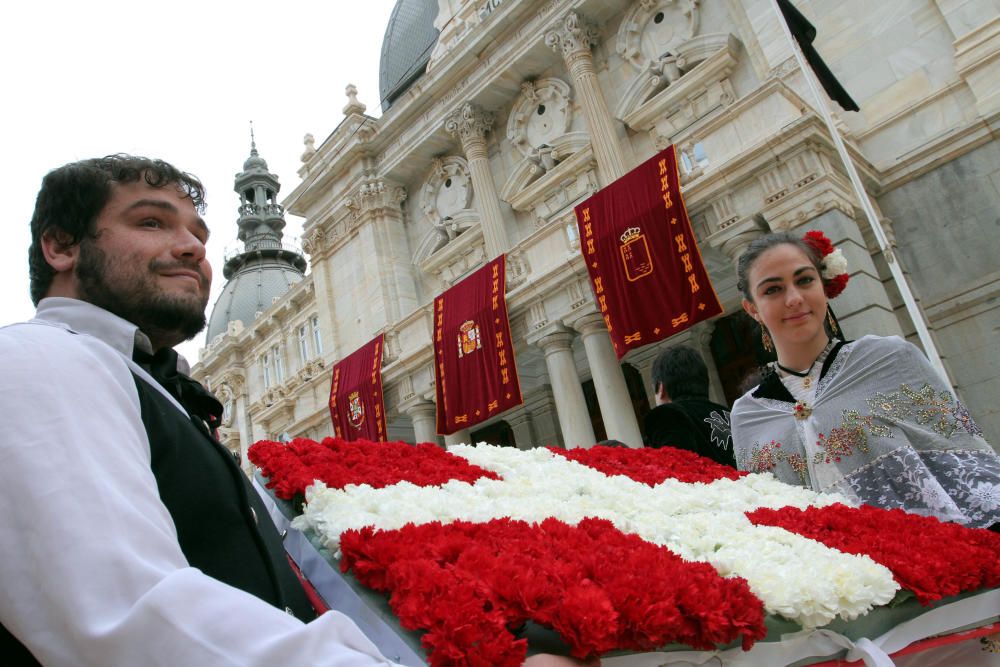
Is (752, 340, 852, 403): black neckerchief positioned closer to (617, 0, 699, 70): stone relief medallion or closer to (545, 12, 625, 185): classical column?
(545, 12, 625, 185): classical column

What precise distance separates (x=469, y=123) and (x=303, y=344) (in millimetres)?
12202

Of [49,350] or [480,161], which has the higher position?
[480,161]

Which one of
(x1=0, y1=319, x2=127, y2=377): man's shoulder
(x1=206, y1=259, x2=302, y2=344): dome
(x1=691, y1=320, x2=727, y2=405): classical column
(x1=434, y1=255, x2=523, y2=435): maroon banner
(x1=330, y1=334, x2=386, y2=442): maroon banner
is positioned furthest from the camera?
(x1=206, y1=259, x2=302, y2=344): dome

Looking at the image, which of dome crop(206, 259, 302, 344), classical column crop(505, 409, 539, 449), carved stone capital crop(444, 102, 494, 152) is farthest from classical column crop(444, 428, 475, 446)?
dome crop(206, 259, 302, 344)

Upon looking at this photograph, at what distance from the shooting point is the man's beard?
1633mm

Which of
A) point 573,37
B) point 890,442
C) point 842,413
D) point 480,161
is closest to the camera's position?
point 890,442

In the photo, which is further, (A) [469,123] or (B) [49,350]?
(A) [469,123]

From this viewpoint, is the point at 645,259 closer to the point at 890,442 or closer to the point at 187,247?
the point at 890,442

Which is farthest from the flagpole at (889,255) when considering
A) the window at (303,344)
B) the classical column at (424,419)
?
the window at (303,344)

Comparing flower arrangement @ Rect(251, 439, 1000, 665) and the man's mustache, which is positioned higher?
the man's mustache

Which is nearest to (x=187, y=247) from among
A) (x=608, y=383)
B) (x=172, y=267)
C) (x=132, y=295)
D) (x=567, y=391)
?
(x=172, y=267)

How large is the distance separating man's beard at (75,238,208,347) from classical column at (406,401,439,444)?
14.4 metres

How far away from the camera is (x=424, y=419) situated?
630 inches

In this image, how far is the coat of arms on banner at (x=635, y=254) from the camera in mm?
11273
